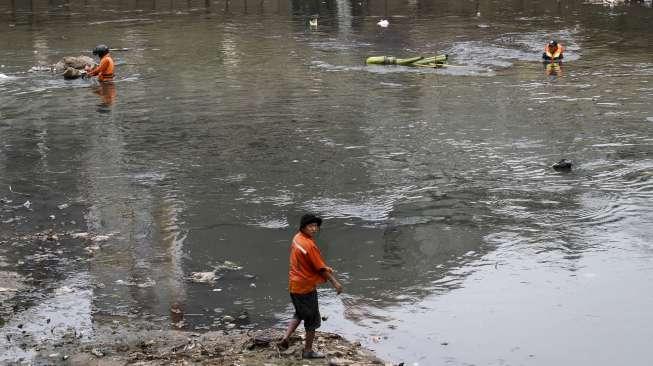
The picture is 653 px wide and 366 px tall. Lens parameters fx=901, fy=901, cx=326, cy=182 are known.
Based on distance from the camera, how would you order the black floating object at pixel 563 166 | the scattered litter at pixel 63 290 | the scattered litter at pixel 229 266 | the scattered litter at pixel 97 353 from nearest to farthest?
the scattered litter at pixel 97 353 < the scattered litter at pixel 63 290 < the scattered litter at pixel 229 266 < the black floating object at pixel 563 166

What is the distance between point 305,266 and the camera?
331 inches

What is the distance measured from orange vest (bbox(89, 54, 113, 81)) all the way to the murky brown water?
569mm

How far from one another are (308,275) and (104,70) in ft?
60.1

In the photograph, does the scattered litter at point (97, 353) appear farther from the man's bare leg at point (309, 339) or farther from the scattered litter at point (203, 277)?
the scattered litter at point (203, 277)

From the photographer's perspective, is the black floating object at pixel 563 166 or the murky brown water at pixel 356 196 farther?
the black floating object at pixel 563 166

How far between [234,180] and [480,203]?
4295mm

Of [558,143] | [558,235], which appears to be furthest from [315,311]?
[558,143]

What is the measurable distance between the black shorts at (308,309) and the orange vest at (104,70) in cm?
1815

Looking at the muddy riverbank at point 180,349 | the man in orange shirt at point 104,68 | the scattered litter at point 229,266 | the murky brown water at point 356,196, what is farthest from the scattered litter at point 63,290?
the man in orange shirt at point 104,68

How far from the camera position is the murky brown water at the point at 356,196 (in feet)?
32.7

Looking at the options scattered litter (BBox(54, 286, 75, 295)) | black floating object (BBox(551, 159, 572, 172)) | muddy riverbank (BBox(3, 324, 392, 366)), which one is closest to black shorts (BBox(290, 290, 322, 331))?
muddy riverbank (BBox(3, 324, 392, 366))

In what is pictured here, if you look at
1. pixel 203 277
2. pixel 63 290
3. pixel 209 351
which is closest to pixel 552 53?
pixel 203 277

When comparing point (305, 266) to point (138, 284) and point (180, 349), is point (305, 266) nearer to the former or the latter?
point (180, 349)

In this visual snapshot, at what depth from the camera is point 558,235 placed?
40.9 ft
